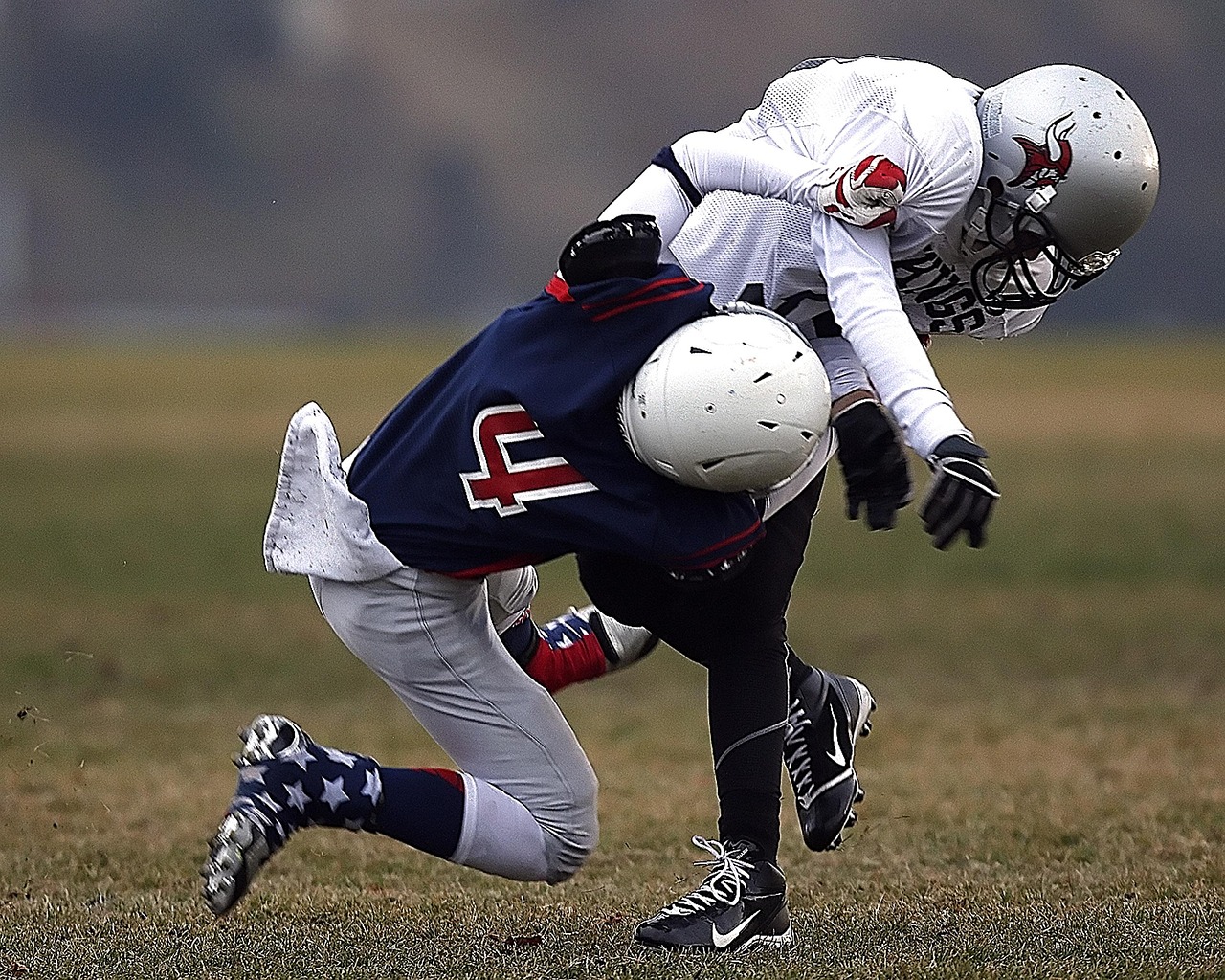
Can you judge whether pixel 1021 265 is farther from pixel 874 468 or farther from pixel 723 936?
pixel 723 936

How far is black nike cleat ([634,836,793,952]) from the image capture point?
339 cm

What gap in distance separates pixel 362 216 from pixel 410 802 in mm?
68733

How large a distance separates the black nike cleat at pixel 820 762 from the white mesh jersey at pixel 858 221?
706 millimetres

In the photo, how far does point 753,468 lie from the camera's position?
3090 mm

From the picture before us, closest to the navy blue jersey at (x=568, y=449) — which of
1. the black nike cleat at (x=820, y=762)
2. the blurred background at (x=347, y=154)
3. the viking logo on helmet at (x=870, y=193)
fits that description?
the viking logo on helmet at (x=870, y=193)

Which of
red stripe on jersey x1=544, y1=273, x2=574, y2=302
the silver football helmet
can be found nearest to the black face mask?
the silver football helmet

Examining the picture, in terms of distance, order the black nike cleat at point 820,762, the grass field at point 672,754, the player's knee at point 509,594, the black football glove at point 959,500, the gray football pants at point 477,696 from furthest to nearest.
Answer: the black nike cleat at point 820,762
the player's knee at point 509,594
the grass field at point 672,754
the gray football pants at point 477,696
the black football glove at point 959,500

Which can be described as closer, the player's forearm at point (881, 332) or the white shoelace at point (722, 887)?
the player's forearm at point (881, 332)

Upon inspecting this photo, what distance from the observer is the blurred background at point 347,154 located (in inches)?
2375

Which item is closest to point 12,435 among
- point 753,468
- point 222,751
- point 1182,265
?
point 222,751

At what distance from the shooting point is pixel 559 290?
10.5 feet

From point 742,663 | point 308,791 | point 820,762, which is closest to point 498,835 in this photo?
point 308,791

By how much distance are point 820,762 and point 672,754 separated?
7.96 feet

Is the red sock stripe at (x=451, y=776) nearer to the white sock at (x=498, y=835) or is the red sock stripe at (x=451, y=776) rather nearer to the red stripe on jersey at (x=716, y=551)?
the white sock at (x=498, y=835)
